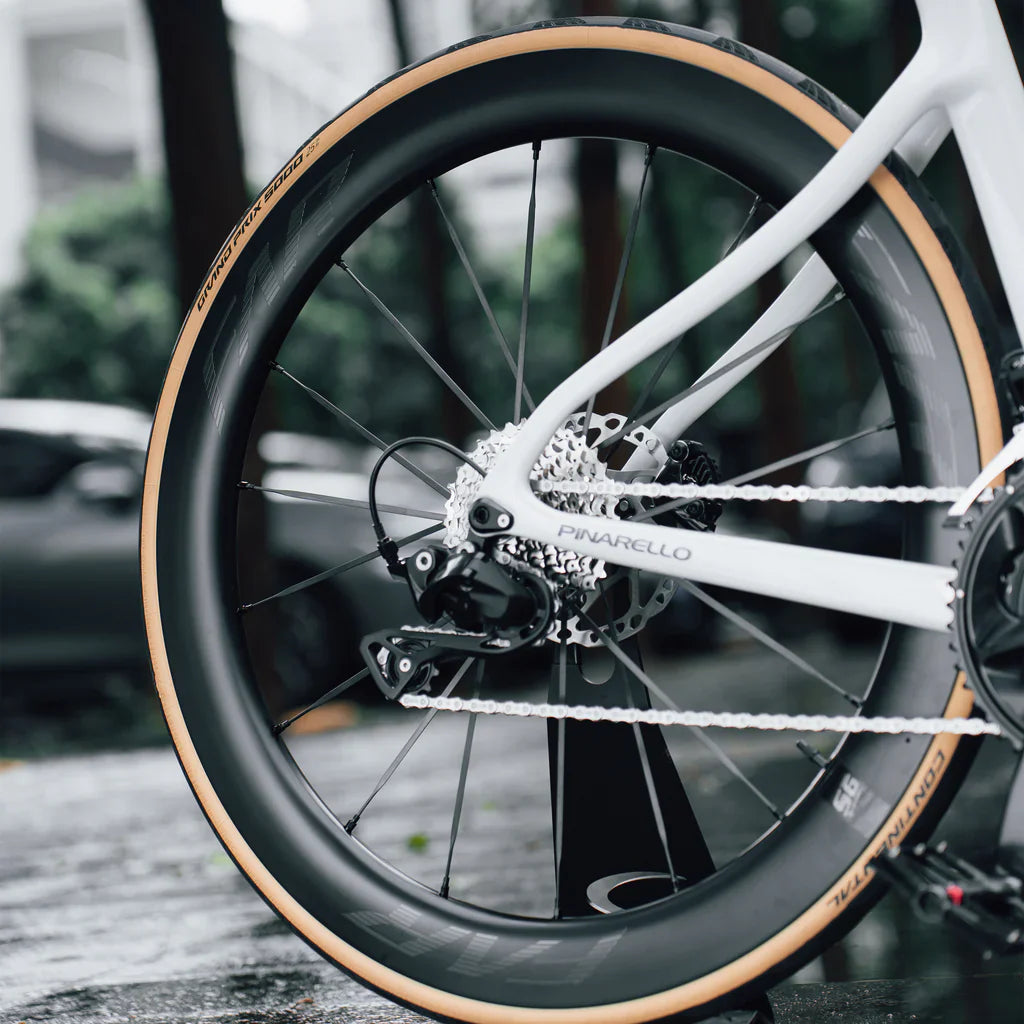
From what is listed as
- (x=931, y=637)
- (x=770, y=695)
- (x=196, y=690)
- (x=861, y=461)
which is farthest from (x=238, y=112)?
(x=861, y=461)

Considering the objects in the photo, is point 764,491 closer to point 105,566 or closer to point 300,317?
point 105,566

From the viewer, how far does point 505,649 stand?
159 centimetres

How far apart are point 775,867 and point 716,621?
7.09 m

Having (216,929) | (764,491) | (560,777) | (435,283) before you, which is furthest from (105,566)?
(435,283)

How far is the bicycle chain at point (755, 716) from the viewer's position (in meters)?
1.41

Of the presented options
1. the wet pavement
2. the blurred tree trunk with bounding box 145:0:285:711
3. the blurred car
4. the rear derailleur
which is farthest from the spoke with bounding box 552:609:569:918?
the blurred car

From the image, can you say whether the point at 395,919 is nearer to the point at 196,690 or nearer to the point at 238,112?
the point at 196,690

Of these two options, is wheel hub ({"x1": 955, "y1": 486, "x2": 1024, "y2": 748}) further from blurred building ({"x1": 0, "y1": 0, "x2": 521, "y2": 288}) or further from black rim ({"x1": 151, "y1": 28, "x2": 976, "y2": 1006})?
blurred building ({"x1": 0, "y1": 0, "x2": 521, "y2": 288})

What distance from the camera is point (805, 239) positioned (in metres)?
1.50

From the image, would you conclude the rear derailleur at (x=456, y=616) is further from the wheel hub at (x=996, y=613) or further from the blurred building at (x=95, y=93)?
the blurred building at (x=95, y=93)

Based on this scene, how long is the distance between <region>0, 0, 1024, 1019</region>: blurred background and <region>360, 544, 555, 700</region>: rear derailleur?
48 cm

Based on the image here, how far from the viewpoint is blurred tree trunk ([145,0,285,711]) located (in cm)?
498

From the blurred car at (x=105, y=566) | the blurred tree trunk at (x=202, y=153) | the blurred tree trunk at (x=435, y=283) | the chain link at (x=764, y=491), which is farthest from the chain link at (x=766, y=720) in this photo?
the blurred tree trunk at (x=435, y=283)

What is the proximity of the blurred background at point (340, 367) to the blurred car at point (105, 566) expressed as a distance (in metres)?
0.01
